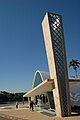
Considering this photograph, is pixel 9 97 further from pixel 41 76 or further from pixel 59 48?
pixel 59 48

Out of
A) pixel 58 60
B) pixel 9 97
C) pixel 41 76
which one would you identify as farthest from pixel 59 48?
pixel 9 97

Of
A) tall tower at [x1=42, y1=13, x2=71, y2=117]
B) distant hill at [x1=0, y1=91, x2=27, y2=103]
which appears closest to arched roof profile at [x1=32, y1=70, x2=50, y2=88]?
tall tower at [x1=42, y1=13, x2=71, y2=117]

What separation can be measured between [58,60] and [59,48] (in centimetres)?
131

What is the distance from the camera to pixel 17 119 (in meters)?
21.1

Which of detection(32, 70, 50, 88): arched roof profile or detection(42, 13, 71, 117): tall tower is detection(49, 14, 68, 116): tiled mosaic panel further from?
detection(32, 70, 50, 88): arched roof profile

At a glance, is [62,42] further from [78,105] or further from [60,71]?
[78,105]

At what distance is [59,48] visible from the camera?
2298cm

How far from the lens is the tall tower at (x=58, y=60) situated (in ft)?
71.6

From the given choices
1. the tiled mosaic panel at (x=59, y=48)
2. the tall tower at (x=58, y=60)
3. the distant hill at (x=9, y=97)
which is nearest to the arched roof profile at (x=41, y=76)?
the tall tower at (x=58, y=60)

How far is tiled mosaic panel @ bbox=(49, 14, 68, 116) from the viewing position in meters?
22.1

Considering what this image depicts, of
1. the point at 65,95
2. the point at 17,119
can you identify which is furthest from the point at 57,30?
the point at 17,119

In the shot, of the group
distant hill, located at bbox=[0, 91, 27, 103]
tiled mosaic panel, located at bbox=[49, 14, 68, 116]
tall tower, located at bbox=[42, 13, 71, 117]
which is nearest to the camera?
tall tower, located at bbox=[42, 13, 71, 117]

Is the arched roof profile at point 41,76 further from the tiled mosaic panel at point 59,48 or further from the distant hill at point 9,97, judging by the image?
the distant hill at point 9,97

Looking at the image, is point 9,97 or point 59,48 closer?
point 59,48
